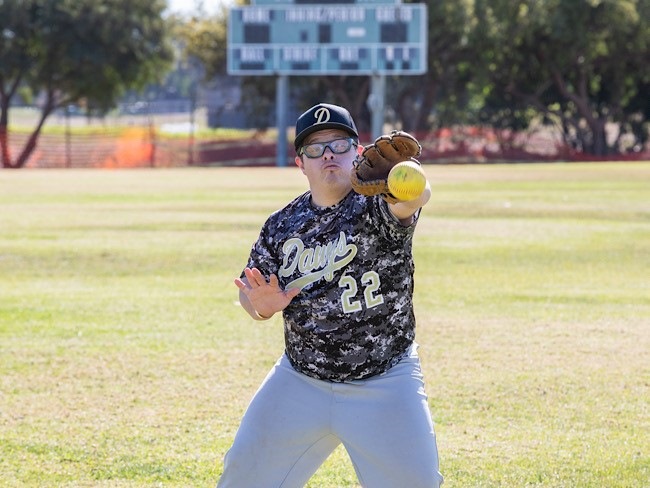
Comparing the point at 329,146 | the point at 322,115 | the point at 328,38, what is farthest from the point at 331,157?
the point at 328,38

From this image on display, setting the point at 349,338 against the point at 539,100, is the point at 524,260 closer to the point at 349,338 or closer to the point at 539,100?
the point at 349,338

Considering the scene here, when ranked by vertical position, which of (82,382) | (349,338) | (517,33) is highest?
Result: (517,33)

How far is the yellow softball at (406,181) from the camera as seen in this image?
4.44 meters

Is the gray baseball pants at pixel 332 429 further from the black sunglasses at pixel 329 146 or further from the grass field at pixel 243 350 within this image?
the grass field at pixel 243 350

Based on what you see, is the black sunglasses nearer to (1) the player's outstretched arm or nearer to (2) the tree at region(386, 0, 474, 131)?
(1) the player's outstretched arm

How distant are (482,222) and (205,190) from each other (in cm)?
1238

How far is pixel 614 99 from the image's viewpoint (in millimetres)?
61469

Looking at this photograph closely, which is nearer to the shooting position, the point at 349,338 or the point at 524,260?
the point at 349,338

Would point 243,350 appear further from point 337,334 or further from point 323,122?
point 323,122

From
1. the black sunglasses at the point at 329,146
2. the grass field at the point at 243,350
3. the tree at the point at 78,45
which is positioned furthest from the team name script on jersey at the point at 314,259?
the tree at the point at 78,45

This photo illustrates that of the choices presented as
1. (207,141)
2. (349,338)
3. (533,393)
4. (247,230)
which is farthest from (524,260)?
(207,141)

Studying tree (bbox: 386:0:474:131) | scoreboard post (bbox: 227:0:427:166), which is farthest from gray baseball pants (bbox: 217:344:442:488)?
tree (bbox: 386:0:474:131)

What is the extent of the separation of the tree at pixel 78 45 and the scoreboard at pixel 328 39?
38.5ft

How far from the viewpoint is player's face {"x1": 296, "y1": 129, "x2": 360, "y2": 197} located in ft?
16.1
